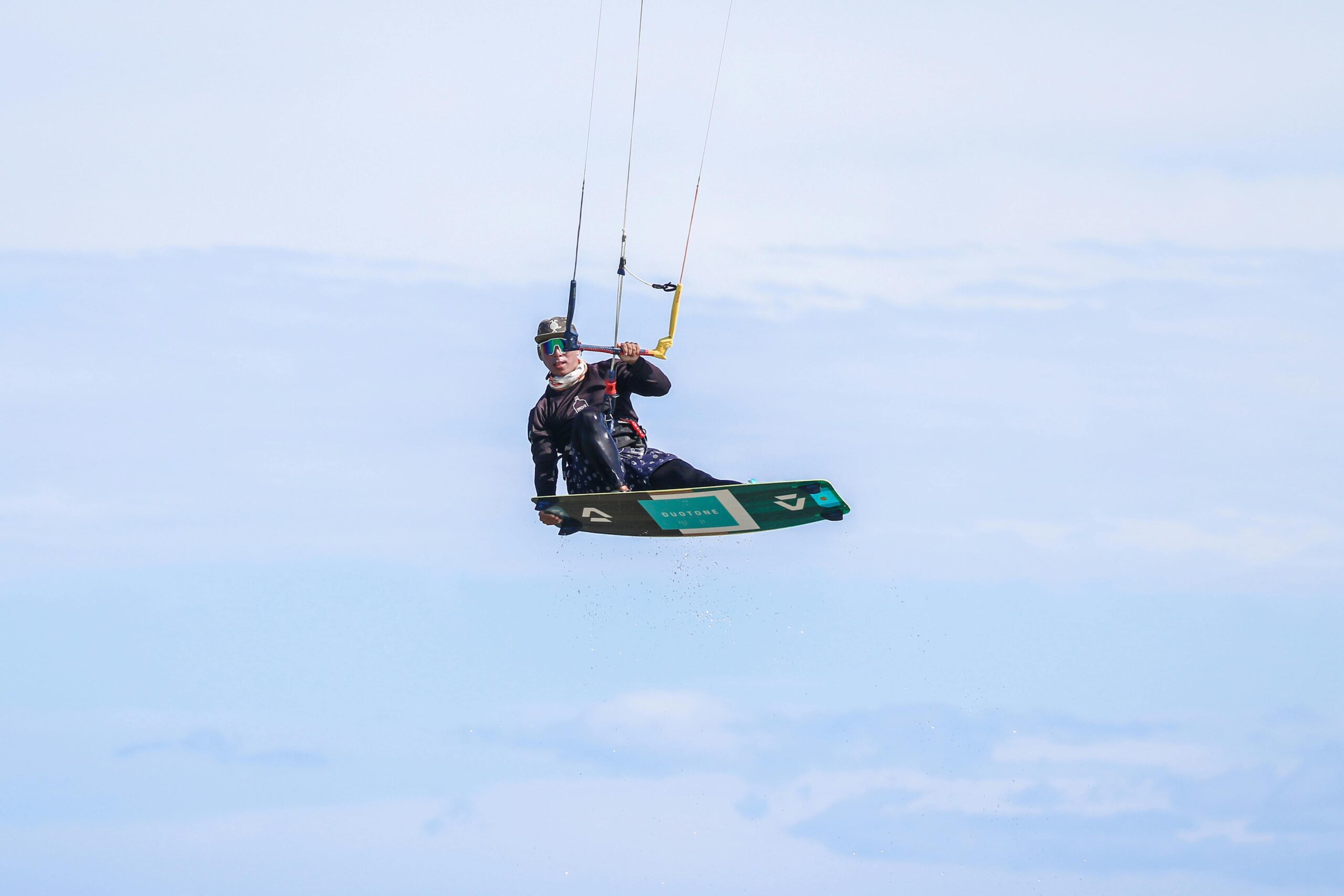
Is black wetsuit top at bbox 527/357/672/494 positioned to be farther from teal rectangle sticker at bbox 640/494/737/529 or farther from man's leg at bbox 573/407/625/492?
teal rectangle sticker at bbox 640/494/737/529

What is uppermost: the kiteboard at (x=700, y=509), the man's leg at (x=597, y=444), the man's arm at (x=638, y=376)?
the man's arm at (x=638, y=376)

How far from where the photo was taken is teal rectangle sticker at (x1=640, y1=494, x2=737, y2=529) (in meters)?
17.8

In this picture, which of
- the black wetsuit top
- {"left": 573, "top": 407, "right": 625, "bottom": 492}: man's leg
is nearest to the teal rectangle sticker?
{"left": 573, "top": 407, "right": 625, "bottom": 492}: man's leg

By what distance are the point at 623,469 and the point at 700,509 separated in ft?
3.54

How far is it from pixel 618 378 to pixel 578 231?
2.11 m

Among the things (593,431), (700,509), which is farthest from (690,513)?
(593,431)

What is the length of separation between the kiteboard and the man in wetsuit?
21cm

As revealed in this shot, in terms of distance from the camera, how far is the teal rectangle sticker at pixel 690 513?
17781 millimetres

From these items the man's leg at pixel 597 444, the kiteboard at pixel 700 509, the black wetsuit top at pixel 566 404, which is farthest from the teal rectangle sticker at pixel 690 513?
the black wetsuit top at pixel 566 404

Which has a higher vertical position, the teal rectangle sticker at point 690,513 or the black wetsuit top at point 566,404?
the black wetsuit top at point 566,404

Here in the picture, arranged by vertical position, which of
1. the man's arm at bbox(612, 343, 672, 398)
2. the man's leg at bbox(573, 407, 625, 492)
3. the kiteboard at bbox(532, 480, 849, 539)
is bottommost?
the kiteboard at bbox(532, 480, 849, 539)

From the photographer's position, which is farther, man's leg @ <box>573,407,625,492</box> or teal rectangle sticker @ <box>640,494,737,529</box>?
teal rectangle sticker @ <box>640,494,737,529</box>

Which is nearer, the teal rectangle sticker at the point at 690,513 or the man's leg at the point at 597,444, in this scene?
the man's leg at the point at 597,444

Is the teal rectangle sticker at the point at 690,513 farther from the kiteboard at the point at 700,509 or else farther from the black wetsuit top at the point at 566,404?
the black wetsuit top at the point at 566,404
